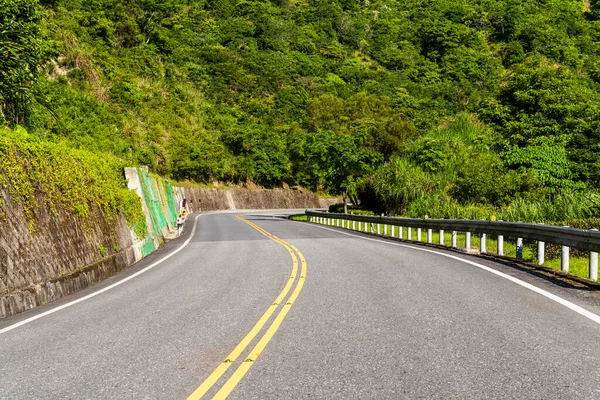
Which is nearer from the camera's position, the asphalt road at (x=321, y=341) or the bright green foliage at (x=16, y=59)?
the asphalt road at (x=321, y=341)

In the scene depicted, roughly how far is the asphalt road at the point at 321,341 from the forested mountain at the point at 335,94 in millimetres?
8957

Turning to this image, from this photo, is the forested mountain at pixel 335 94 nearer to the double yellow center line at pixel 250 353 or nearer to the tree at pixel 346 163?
the tree at pixel 346 163

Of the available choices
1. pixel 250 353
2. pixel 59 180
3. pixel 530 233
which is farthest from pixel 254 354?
pixel 530 233

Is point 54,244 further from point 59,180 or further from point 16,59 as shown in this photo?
point 16,59

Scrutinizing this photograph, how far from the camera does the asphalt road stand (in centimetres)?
436

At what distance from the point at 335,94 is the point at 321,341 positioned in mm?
111613

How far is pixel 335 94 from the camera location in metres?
114

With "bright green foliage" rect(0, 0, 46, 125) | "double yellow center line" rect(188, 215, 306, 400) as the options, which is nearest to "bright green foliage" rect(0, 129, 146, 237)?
"bright green foliage" rect(0, 0, 46, 125)

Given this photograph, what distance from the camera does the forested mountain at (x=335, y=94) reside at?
3469cm

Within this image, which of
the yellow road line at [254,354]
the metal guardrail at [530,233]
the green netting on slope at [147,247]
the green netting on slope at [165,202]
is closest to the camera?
the yellow road line at [254,354]

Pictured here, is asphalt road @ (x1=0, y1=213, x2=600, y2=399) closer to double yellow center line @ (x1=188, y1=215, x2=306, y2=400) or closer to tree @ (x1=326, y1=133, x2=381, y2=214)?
double yellow center line @ (x1=188, y1=215, x2=306, y2=400)

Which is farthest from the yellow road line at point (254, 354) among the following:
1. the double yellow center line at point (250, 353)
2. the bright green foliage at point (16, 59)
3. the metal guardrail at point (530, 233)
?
the bright green foliage at point (16, 59)

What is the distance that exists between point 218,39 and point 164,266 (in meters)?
122

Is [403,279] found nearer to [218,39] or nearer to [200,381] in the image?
[200,381]
